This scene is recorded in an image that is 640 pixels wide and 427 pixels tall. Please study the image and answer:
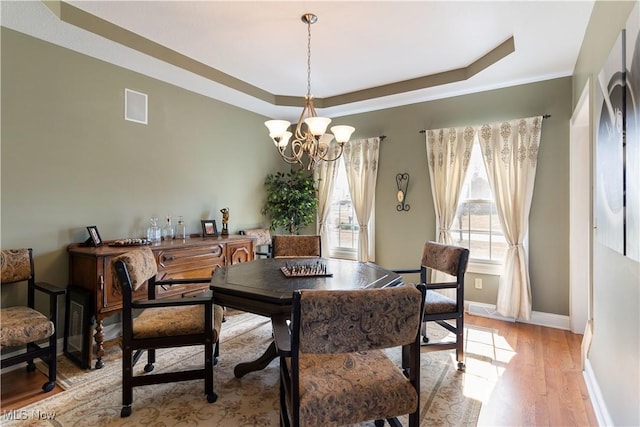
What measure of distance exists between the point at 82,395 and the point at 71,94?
257 cm

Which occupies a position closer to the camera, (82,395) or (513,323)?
(82,395)

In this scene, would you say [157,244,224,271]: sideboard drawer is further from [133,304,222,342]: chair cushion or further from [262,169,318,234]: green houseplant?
[262,169,318,234]: green houseplant

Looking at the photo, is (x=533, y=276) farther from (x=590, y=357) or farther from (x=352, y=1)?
(x=352, y=1)

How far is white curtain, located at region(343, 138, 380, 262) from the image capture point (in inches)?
188

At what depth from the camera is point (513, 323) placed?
3729 mm

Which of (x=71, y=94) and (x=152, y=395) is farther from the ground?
(x=71, y=94)

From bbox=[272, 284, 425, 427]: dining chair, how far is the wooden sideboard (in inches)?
77.6

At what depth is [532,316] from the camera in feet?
12.2

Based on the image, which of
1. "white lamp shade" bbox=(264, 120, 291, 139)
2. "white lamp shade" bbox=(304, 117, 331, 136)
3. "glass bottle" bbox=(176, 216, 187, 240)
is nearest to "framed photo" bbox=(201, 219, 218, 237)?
"glass bottle" bbox=(176, 216, 187, 240)

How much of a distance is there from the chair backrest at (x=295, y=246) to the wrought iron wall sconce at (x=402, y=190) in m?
1.56

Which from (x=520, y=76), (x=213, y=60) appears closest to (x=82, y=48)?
(x=213, y=60)

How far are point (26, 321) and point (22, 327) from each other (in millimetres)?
86

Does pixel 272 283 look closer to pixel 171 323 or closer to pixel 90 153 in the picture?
pixel 171 323

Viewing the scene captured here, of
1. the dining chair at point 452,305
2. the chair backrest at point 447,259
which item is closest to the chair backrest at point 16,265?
the dining chair at point 452,305
